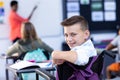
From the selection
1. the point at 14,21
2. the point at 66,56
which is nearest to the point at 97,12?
the point at 14,21

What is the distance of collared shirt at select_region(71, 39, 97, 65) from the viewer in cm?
205

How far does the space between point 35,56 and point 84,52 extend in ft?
6.05

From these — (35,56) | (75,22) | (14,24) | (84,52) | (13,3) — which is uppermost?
(75,22)

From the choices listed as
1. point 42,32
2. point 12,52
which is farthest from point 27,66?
point 42,32

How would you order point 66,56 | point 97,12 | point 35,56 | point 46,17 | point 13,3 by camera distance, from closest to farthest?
point 66,56, point 35,56, point 13,3, point 46,17, point 97,12

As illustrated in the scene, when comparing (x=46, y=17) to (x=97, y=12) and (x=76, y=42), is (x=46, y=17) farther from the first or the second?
(x=76, y=42)

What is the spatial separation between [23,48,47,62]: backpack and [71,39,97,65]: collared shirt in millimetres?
1681

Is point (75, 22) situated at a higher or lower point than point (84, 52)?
higher

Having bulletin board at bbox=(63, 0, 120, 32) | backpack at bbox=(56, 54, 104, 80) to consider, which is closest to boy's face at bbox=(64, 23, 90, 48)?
backpack at bbox=(56, 54, 104, 80)

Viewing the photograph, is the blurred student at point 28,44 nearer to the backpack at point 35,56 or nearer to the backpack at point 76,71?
the backpack at point 35,56

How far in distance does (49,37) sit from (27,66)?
4.78 metres

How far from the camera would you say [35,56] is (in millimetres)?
3879

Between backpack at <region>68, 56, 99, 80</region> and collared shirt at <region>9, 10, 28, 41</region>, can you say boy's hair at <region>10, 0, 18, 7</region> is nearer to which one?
collared shirt at <region>9, 10, 28, 41</region>

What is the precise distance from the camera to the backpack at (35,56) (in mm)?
3844
